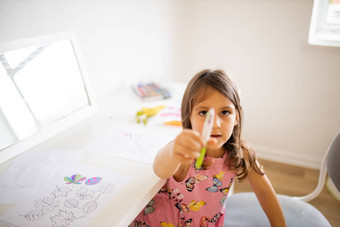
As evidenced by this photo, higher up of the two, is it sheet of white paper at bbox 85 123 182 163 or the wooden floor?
sheet of white paper at bbox 85 123 182 163

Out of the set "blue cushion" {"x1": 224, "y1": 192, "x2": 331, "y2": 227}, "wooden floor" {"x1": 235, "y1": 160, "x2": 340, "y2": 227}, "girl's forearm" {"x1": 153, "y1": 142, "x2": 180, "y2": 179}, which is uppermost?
"girl's forearm" {"x1": 153, "y1": 142, "x2": 180, "y2": 179}

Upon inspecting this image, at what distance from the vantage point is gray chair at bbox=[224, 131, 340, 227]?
862 mm

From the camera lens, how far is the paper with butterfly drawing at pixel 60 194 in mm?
627

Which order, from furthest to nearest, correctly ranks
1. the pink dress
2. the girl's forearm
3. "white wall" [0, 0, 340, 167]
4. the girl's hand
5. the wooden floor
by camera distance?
the wooden floor < "white wall" [0, 0, 340, 167] < the pink dress < the girl's forearm < the girl's hand

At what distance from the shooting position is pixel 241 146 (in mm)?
830

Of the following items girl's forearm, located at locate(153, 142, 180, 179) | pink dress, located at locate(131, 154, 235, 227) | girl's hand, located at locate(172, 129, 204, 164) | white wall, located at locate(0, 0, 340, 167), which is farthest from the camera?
white wall, located at locate(0, 0, 340, 167)

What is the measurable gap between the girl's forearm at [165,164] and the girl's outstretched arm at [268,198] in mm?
297

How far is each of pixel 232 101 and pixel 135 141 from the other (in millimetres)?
396

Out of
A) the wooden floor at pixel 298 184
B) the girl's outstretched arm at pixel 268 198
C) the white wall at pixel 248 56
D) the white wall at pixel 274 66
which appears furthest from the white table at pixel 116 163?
the wooden floor at pixel 298 184

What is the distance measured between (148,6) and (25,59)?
85 cm

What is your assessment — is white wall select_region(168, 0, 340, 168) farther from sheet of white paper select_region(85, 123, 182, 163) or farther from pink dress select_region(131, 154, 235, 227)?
pink dress select_region(131, 154, 235, 227)

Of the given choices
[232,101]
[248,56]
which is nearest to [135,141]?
[232,101]

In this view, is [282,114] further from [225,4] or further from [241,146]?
[241,146]

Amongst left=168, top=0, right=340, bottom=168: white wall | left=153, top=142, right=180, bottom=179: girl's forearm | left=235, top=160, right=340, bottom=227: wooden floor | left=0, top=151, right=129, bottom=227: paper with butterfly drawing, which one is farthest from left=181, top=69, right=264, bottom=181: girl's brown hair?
left=235, top=160, right=340, bottom=227: wooden floor
